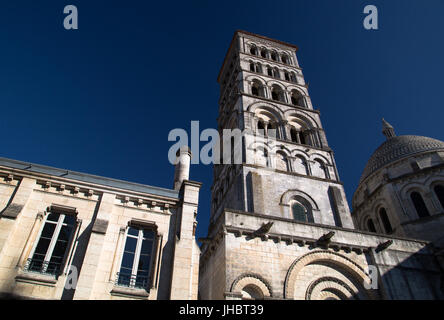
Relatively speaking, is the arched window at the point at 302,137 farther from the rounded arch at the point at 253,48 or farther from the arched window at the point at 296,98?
the rounded arch at the point at 253,48

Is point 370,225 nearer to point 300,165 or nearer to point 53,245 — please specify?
point 300,165

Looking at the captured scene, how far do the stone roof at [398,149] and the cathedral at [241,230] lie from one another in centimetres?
115

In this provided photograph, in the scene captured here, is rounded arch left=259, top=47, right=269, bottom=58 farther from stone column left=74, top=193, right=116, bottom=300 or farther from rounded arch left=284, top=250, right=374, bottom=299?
stone column left=74, top=193, right=116, bottom=300

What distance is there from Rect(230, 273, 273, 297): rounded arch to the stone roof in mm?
23860

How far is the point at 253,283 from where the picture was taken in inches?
572

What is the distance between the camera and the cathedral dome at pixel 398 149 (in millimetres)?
32281

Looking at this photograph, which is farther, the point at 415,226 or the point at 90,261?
the point at 415,226

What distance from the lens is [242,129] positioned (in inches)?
1024

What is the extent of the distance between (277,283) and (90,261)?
827cm

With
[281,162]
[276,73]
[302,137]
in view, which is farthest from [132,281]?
[276,73]

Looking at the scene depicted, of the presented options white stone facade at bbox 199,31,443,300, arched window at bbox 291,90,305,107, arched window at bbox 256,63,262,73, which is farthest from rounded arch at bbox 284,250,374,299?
arched window at bbox 256,63,262,73
